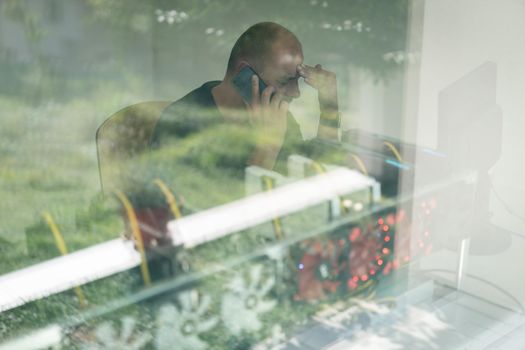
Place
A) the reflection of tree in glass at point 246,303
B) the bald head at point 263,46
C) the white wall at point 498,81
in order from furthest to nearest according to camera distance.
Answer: the white wall at point 498,81 → the reflection of tree in glass at point 246,303 → the bald head at point 263,46

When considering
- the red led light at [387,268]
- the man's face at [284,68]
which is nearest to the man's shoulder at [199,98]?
the man's face at [284,68]

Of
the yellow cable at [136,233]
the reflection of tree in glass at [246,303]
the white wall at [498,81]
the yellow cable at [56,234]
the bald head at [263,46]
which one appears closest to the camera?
the yellow cable at [56,234]

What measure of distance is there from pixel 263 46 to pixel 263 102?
0.16m

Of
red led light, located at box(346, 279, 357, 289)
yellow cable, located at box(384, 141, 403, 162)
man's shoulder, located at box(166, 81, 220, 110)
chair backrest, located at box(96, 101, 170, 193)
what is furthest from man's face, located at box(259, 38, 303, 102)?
red led light, located at box(346, 279, 357, 289)

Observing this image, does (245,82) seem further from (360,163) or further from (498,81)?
(498,81)

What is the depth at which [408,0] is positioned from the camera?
2098 millimetres

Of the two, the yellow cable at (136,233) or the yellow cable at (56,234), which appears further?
the yellow cable at (136,233)

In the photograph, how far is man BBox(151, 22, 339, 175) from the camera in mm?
1683

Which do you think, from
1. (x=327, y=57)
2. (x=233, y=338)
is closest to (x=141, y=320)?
(x=233, y=338)

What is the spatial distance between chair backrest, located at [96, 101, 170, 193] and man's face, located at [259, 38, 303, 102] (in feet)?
1.13

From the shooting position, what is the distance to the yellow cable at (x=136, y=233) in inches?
63.4

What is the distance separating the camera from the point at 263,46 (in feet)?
5.84

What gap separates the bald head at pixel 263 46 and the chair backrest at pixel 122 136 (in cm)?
25

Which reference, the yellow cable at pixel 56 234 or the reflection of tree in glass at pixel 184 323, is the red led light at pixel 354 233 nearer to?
the reflection of tree in glass at pixel 184 323
